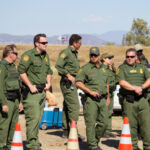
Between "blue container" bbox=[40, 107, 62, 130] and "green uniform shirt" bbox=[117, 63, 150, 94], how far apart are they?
3.70 m

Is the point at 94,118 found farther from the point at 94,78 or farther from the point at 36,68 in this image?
the point at 36,68

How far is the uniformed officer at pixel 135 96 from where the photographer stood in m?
8.30

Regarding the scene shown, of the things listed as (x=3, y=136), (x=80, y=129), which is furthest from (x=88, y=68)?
(x=80, y=129)

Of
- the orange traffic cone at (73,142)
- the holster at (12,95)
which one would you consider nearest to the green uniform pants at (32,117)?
the holster at (12,95)

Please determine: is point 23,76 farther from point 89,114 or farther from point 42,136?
point 42,136

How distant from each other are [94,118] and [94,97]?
0.40m

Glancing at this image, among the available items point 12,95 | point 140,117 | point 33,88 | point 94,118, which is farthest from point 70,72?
point 12,95

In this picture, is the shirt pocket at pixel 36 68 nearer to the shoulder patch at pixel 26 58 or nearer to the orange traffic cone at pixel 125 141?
the shoulder patch at pixel 26 58

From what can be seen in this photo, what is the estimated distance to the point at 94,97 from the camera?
8.41m

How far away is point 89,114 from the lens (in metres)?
8.42

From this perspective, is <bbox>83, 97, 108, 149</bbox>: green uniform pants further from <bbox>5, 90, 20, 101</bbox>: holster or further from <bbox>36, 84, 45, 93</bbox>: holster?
<bbox>5, 90, 20, 101</bbox>: holster

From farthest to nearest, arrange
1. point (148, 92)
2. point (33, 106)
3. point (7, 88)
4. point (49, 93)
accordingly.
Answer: point (49, 93) → point (148, 92) → point (33, 106) → point (7, 88)

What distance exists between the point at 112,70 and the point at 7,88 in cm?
436

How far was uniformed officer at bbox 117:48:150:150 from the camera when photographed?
27.2ft
